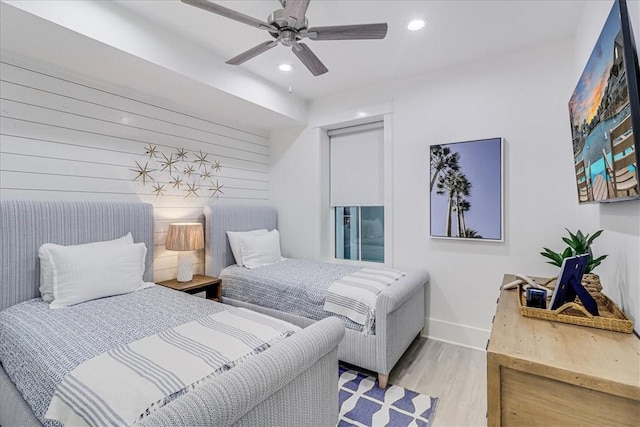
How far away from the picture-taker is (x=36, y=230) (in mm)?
2133

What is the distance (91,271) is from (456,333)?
121 inches

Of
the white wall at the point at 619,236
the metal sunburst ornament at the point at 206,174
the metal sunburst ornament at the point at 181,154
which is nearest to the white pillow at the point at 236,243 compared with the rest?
the metal sunburst ornament at the point at 206,174

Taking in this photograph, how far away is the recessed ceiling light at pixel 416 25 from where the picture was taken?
87.0 inches

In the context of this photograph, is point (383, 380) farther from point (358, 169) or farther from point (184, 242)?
point (358, 169)

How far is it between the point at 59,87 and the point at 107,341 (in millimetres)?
2103

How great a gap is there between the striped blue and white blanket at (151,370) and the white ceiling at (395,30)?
205 cm

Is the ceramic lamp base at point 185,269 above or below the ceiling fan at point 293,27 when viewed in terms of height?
below

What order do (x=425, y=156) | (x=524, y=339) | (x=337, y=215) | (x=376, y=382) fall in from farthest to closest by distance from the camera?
(x=337, y=215), (x=425, y=156), (x=376, y=382), (x=524, y=339)

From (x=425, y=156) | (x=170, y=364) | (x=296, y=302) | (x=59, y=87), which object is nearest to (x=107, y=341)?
(x=170, y=364)

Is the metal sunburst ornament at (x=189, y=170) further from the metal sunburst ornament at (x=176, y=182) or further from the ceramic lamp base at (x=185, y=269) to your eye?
the ceramic lamp base at (x=185, y=269)

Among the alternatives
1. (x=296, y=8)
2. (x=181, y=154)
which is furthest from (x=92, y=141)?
(x=296, y=8)

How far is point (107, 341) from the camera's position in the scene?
1417 millimetres

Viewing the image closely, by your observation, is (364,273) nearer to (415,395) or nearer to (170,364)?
(415,395)

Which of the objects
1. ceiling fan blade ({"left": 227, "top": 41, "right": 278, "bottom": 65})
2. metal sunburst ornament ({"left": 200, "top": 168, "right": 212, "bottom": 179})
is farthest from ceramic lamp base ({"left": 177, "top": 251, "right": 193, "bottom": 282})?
ceiling fan blade ({"left": 227, "top": 41, "right": 278, "bottom": 65})
